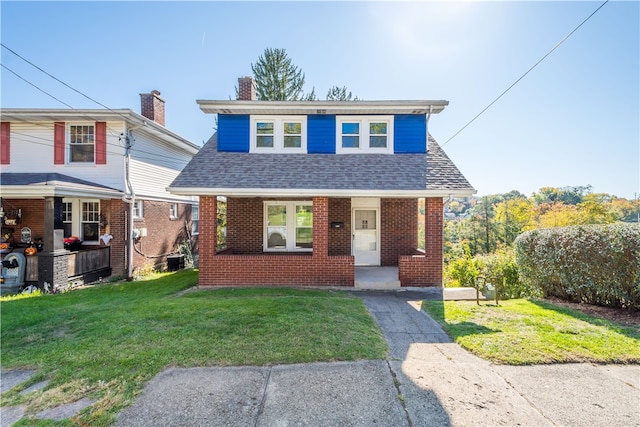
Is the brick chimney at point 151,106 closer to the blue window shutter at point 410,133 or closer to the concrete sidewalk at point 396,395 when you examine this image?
the blue window shutter at point 410,133

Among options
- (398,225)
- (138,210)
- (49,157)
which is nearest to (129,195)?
(138,210)

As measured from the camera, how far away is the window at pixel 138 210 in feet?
38.5

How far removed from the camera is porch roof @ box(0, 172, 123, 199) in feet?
28.5

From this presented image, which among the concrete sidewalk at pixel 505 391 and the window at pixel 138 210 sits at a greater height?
the window at pixel 138 210

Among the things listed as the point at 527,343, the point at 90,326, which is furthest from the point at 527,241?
the point at 90,326

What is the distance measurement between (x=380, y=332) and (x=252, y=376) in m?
2.54

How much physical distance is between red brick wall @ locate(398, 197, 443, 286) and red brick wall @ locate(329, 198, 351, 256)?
2.79 metres

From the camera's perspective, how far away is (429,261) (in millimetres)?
8836

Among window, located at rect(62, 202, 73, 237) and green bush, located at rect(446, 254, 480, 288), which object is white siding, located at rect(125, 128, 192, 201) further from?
green bush, located at rect(446, 254, 480, 288)

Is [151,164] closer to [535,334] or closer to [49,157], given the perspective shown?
[49,157]

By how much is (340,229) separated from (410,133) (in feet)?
14.0

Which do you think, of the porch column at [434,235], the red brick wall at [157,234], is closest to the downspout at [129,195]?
the red brick wall at [157,234]

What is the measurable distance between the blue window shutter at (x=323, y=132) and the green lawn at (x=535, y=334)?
234 inches

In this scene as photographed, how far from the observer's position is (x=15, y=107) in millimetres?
10516
